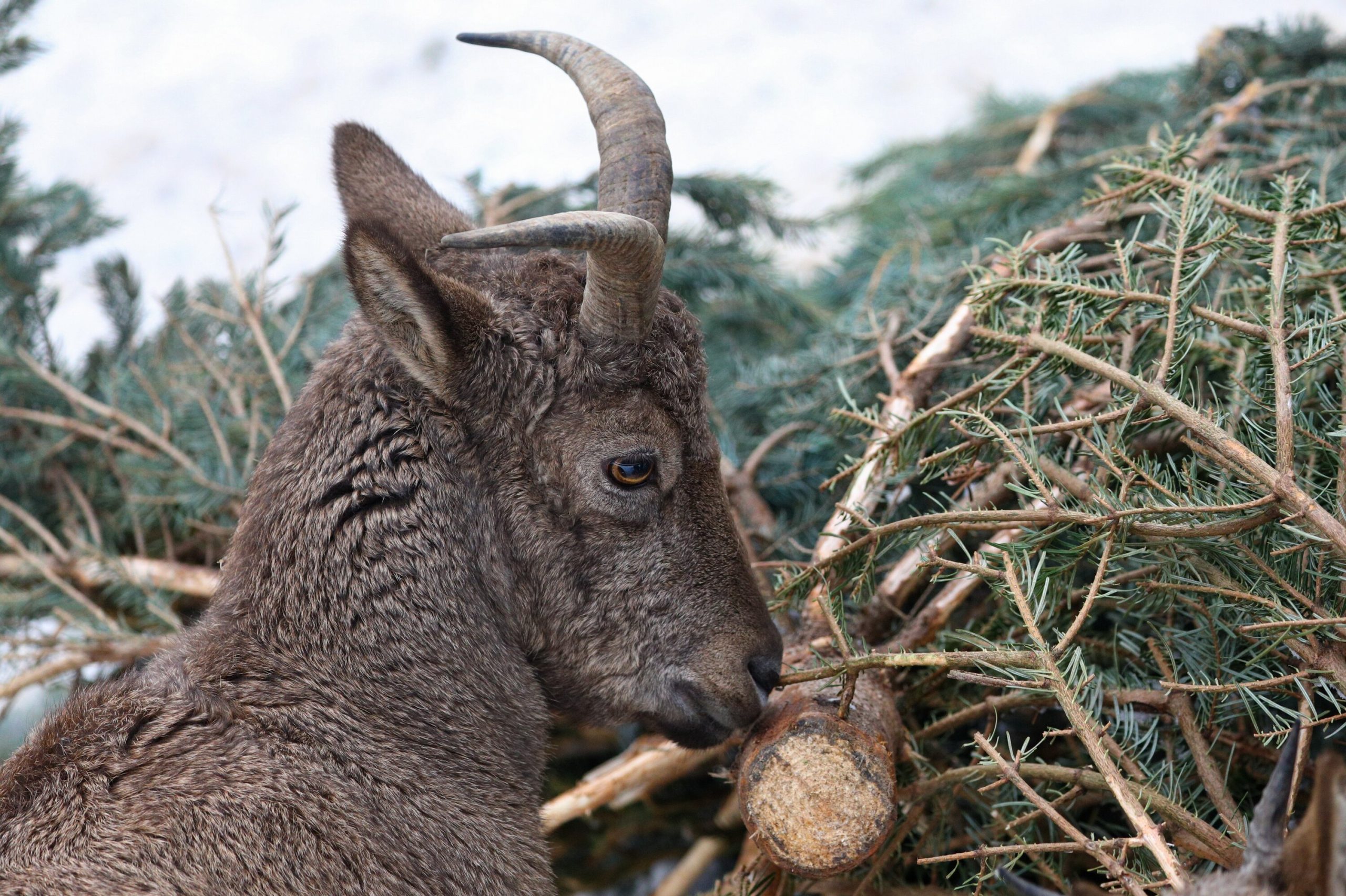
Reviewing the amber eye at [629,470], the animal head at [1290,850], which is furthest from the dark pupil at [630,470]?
the animal head at [1290,850]

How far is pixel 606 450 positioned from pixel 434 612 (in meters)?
0.63

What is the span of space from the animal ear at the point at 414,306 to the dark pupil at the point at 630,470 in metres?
0.50

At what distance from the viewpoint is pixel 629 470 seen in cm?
307

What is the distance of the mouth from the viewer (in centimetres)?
312

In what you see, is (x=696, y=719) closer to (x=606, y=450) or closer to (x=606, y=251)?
(x=606, y=450)

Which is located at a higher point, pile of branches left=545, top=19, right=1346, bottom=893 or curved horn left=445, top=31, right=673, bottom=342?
curved horn left=445, top=31, right=673, bottom=342

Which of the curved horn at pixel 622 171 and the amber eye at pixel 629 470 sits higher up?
the curved horn at pixel 622 171

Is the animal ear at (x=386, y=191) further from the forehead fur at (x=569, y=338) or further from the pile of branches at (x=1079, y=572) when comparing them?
the pile of branches at (x=1079, y=572)

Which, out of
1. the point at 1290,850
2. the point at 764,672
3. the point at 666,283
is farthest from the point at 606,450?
the point at 666,283

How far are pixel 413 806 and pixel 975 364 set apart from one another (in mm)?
2320

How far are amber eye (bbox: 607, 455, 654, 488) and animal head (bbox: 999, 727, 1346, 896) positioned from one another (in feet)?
4.55

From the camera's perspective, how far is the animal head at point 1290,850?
172 centimetres

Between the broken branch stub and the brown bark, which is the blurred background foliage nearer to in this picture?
the brown bark

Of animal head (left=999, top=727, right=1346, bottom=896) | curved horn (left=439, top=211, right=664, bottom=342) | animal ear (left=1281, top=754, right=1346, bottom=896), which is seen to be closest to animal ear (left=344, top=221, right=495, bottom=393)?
curved horn (left=439, top=211, right=664, bottom=342)
